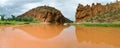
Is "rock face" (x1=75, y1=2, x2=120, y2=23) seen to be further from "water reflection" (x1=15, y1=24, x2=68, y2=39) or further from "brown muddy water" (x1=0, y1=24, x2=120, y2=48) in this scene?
"brown muddy water" (x1=0, y1=24, x2=120, y2=48)


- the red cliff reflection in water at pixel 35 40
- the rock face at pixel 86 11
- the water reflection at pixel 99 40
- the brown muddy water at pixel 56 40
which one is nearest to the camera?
the red cliff reflection in water at pixel 35 40

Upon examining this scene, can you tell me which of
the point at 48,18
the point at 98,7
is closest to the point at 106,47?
the point at 98,7

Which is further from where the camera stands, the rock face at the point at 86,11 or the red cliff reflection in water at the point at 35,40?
the rock face at the point at 86,11

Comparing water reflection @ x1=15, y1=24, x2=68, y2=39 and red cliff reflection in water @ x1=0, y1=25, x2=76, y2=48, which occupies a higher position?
red cliff reflection in water @ x1=0, y1=25, x2=76, y2=48

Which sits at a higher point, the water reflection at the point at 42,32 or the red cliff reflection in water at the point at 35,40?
the red cliff reflection in water at the point at 35,40

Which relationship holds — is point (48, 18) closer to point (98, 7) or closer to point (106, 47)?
point (98, 7)

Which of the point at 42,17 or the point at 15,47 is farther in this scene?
the point at 42,17

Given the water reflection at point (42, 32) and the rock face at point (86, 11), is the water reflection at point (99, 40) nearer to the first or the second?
the water reflection at point (42, 32)

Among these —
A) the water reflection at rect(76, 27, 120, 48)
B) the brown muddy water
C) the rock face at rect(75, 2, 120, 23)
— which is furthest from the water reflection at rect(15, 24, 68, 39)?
the rock face at rect(75, 2, 120, 23)

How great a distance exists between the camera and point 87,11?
378 feet

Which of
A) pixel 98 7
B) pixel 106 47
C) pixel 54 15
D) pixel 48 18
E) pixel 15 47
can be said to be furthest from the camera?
pixel 54 15

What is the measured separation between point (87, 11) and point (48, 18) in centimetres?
2244

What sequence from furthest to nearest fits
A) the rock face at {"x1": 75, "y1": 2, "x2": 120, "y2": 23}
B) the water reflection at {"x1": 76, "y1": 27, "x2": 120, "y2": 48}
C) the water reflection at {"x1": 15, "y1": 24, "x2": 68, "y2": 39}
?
the rock face at {"x1": 75, "y1": 2, "x2": 120, "y2": 23}
the water reflection at {"x1": 15, "y1": 24, "x2": 68, "y2": 39}
the water reflection at {"x1": 76, "y1": 27, "x2": 120, "y2": 48}

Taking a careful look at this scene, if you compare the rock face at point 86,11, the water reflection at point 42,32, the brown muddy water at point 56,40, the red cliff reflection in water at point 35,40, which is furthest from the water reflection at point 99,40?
the rock face at point 86,11
